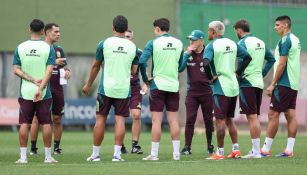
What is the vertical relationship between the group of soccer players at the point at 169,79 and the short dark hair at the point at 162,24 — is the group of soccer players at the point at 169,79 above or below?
below

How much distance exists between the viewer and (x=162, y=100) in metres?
16.5

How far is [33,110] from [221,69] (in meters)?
3.42

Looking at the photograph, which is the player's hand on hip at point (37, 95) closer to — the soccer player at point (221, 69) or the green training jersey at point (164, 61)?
the green training jersey at point (164, 61)

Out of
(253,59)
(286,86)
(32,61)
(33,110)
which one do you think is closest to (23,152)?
(33,110)

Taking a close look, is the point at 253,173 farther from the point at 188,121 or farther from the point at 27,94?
the point at 188,121

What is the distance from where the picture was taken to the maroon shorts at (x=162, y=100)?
16453 mm

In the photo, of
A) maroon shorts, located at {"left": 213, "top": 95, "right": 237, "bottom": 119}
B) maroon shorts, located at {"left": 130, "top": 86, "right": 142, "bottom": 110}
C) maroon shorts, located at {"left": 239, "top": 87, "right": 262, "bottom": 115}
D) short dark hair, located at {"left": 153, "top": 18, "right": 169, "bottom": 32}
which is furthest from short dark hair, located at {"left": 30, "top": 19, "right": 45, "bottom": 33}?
maroon shorts, located at {"left": 130, "top": 86, "right": 142, "bottom": 110}

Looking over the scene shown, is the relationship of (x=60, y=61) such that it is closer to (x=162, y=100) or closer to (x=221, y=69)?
(x=162, y=100)

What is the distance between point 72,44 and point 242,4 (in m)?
7.78

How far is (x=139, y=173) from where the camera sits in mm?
13469

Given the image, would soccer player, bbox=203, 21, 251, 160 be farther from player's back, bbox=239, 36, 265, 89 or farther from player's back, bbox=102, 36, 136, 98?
player's back, bbox=102, 36, 136, 98

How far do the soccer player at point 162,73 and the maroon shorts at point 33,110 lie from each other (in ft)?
5.75

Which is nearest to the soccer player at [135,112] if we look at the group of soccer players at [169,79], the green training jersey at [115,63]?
the group of soccer players at [169,79]

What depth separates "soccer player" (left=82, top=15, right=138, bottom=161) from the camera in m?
15.8
